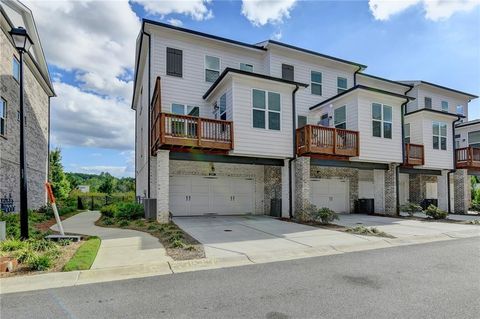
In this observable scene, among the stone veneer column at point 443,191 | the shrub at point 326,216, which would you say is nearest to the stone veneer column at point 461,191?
the stone veneer column at point 443,191

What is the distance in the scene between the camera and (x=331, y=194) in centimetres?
1897

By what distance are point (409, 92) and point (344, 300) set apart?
76.8ft

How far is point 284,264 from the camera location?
6.68m

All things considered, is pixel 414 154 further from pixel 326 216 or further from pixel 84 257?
pixel 84 257

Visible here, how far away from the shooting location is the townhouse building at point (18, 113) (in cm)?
1266

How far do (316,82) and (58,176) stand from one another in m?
26.6

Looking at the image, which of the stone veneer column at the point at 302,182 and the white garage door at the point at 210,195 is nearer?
the stone veneer column at the point at 302,182

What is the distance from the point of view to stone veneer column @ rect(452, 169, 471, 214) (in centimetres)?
2017

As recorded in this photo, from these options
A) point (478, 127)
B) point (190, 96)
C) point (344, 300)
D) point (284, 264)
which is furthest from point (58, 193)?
point (478, 127)

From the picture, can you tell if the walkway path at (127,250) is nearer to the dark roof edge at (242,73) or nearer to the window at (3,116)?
the window at (3,116)

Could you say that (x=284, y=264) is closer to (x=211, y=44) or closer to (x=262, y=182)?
(x=262, y=182)

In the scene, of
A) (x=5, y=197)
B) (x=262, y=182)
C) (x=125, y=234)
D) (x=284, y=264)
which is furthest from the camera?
(x=262, y=182)

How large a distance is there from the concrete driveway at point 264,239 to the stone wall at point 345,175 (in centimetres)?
688

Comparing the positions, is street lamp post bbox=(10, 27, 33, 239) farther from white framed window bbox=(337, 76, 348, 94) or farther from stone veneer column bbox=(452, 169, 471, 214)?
stone veneer column bbox=(452, 169, 471, 214)
